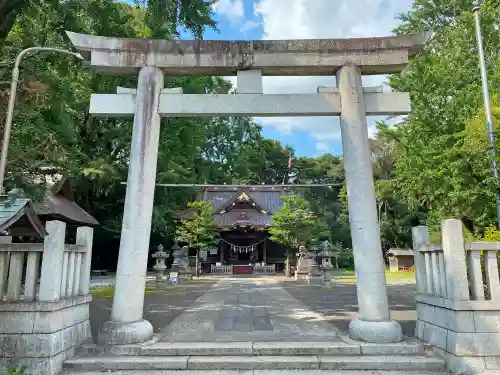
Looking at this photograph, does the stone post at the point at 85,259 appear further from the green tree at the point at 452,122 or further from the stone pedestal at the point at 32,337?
the green tree at the point at 452,122

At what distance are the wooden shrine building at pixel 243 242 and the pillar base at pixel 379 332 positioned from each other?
22630 mm

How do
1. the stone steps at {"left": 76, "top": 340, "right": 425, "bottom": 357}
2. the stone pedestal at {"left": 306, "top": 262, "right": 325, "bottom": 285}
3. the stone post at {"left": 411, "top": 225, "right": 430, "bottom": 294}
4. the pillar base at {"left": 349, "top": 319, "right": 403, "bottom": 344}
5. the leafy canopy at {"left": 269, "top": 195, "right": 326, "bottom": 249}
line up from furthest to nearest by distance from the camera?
the leafy canopy at {"left": 269, "top": 195, "right": 326, "bottom": 249}, the stone pedestal at {"left": 306, "top": 262, "right": 325, "bottom": 285}, the stone post at {"left": 411, "top": 225, "right": 430, "bottom": 294}, the pillar base at {"left": 349, "top": 319, "right": 403, "bottom": 344}, the stone steps at {"left": 76, "top": 340, "right": 425, "bottom": 357}

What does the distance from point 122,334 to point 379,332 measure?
376 cm

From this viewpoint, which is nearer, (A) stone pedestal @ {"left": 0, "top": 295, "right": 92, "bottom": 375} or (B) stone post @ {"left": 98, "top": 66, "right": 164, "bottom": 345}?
(A) stone pedestal @ {"left": 0, "top": 295, "right": 92, "bottom": 375}

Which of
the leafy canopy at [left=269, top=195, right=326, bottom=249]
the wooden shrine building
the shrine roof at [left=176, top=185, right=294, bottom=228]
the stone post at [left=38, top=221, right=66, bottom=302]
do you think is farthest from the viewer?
the shrine roof at [left=176, top=185, right=294, bottom=228]

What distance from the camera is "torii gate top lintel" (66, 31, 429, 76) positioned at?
241 inches

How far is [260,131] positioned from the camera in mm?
38906

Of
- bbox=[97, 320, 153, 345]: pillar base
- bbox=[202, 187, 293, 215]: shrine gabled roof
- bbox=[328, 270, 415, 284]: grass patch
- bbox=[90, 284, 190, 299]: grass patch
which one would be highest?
bbox=[202, 187, 293, 215]: shrine gabled roof

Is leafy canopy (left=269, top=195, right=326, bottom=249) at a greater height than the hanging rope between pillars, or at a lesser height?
greater

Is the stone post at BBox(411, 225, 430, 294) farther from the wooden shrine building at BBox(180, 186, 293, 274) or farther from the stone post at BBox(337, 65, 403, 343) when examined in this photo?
the wooden shrine building at BBox(180, 186, 293, 274)

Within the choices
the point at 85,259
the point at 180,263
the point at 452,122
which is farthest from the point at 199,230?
the point at 85,259

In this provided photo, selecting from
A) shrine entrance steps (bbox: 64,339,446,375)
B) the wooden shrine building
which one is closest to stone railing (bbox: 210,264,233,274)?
the wooden shrine building

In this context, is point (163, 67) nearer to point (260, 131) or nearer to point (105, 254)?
point (105, 254)

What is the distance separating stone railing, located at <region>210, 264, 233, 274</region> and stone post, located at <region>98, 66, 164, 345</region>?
74.4 feet
